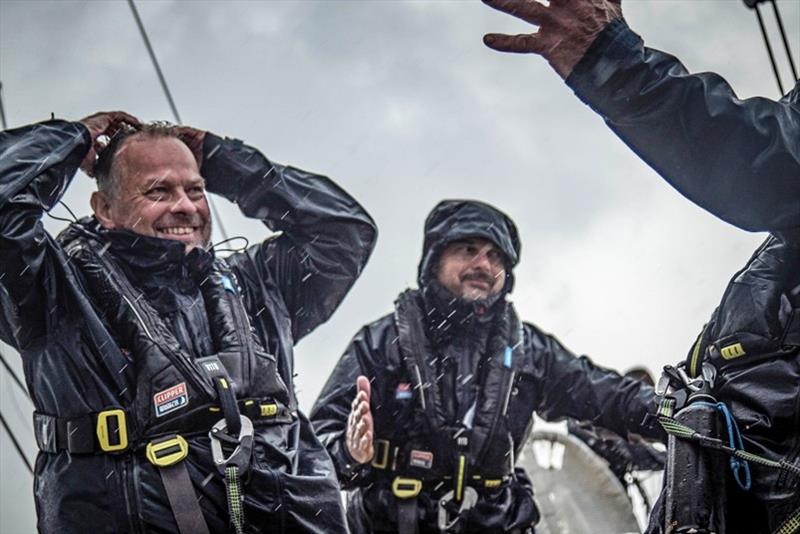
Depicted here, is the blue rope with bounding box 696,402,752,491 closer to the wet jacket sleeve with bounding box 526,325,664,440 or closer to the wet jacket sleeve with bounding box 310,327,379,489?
the wet jacket sleeve with bounding box 310,327,379,489

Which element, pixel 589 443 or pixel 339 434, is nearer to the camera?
pixel 339 434

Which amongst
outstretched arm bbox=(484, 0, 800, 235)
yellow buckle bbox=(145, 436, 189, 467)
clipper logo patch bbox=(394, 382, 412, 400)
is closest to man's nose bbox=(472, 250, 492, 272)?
clipper logo patch bbox=(394, 382, 412, 400)

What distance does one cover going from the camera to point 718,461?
2664mm

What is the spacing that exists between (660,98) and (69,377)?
6.95 ft

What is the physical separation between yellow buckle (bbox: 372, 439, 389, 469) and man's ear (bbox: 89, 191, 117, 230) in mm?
1797

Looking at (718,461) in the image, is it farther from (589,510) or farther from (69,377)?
(589,510)

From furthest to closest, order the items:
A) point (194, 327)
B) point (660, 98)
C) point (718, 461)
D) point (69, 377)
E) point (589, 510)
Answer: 1. point (589, 510)
2. point (194, 327)
3. point (69, 377)
4. point (718, 461)
5. point (660, 98)

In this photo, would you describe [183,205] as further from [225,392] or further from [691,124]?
[691,124]

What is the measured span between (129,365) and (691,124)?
2.03 metres

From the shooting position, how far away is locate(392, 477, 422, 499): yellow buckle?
Result: 506cm

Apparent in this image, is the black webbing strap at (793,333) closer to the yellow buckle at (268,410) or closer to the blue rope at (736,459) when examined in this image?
the blue rope at (736,459)

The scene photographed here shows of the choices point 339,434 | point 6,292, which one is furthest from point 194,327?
point 339,434

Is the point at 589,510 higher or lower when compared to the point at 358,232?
lower

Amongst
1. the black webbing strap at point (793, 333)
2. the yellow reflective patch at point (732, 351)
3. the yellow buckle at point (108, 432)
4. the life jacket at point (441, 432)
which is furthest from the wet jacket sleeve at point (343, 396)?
the black webbing strap at point (793, 333)
